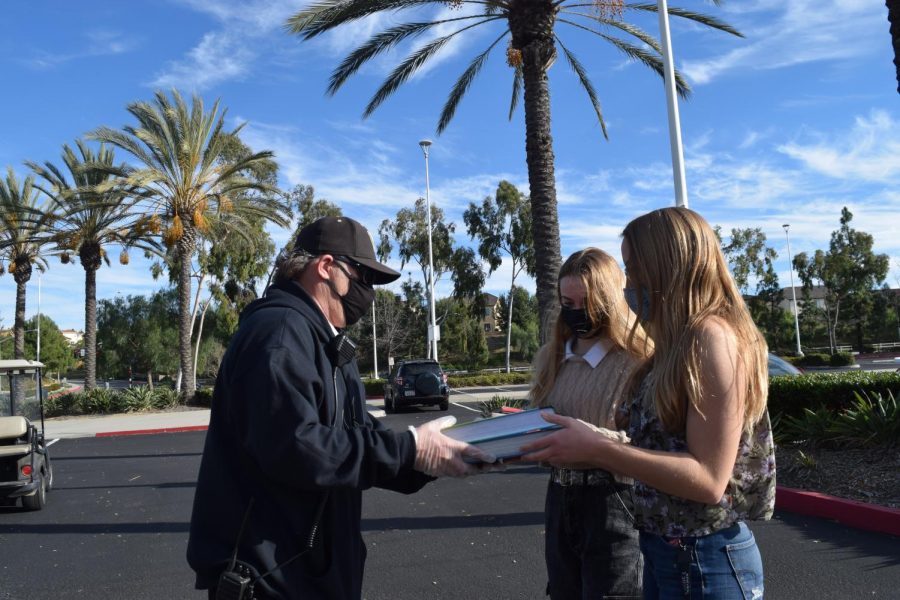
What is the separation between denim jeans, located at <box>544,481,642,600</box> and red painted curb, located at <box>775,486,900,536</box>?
13.0 ft

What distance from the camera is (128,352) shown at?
5088 cm

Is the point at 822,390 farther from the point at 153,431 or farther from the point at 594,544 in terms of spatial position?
the point at 153,431

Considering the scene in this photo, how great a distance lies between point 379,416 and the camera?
1897 centimetres

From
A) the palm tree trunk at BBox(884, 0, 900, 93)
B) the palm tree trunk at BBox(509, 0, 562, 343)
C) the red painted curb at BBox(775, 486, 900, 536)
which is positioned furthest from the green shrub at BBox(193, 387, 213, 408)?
the palm tree trunk at BBox(884, 0, 900, 93)

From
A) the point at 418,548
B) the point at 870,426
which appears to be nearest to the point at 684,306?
Result: the point at 418,548

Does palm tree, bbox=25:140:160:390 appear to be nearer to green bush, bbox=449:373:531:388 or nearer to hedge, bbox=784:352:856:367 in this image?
green bush, bbox=449:373:531:388

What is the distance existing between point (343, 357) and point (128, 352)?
54476 millimetres

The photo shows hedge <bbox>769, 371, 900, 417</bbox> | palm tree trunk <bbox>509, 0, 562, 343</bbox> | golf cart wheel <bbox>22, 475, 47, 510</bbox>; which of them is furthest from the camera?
palm tree trunk <bbox>509, 0, 562, 343</bbox>

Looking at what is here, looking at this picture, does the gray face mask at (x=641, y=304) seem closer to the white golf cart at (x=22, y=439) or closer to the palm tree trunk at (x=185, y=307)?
the white golf cart at (x=22, y=439)

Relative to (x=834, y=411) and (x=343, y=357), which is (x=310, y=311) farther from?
(x=834, y=411)

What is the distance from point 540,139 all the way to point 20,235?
27622mm

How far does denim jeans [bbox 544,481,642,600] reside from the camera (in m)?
2.51

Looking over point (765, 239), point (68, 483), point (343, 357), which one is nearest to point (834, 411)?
point (343, 357)

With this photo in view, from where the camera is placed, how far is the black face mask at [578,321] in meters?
2.83
